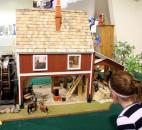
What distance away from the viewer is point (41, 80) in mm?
7602

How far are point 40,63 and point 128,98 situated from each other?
11.2ft

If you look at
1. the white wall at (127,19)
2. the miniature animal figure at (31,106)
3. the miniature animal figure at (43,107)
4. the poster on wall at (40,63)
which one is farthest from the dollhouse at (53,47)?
the white wall at (127,19)

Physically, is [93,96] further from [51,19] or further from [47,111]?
[51,19]

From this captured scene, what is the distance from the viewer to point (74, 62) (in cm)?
584

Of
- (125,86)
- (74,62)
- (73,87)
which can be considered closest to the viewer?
(125,86)

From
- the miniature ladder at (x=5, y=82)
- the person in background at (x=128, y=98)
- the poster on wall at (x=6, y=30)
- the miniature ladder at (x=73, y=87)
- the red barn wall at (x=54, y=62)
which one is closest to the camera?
the person in background at (x=128, y=98)

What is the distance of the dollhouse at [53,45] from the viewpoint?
5.44 m

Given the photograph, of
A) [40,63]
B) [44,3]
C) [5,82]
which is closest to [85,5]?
[44,3]

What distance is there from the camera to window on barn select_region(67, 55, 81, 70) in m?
5.73

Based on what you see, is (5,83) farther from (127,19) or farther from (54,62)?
(127,19)

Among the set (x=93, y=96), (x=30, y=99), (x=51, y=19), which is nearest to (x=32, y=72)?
(x=30, y=99)

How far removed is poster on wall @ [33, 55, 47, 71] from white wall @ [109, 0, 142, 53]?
4.88 meters

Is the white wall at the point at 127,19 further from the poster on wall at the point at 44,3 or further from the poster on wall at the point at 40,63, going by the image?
the poster on wall at the point at 40,63

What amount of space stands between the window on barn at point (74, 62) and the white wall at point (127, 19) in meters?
4.34
